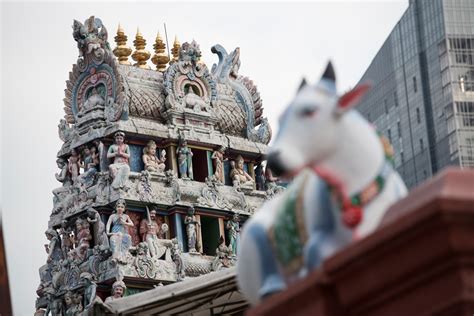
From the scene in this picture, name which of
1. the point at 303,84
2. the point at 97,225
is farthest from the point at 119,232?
the point at 303,84

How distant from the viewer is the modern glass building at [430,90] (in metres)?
95.6

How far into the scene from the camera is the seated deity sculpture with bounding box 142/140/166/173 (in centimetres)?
4472

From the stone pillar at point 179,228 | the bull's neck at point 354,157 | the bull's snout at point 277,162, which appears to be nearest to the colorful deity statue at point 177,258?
the stone pillar at point 179,228

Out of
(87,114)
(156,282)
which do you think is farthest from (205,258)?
(87,114)

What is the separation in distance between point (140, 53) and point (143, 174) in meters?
5.71

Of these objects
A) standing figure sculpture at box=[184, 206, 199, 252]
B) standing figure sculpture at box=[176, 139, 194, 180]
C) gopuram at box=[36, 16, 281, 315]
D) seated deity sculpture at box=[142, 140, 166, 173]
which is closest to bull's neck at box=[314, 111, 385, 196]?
gopuram at box=[36, 16, 281, 315]

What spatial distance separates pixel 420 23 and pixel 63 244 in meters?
57.2

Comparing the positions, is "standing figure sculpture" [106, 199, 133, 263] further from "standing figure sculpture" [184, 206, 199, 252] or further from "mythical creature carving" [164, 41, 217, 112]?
"mythical creature carving" [164, 41, 217, 112]

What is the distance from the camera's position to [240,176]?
47406mm

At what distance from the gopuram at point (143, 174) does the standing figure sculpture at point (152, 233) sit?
0.13 feet

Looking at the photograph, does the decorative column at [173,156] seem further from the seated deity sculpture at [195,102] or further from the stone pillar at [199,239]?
the seated deity sculpture at [195,102]

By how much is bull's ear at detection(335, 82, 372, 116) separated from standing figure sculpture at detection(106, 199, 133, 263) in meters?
34.3

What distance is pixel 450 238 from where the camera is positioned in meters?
6.84

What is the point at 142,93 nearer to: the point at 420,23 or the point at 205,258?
the point at 205,258
